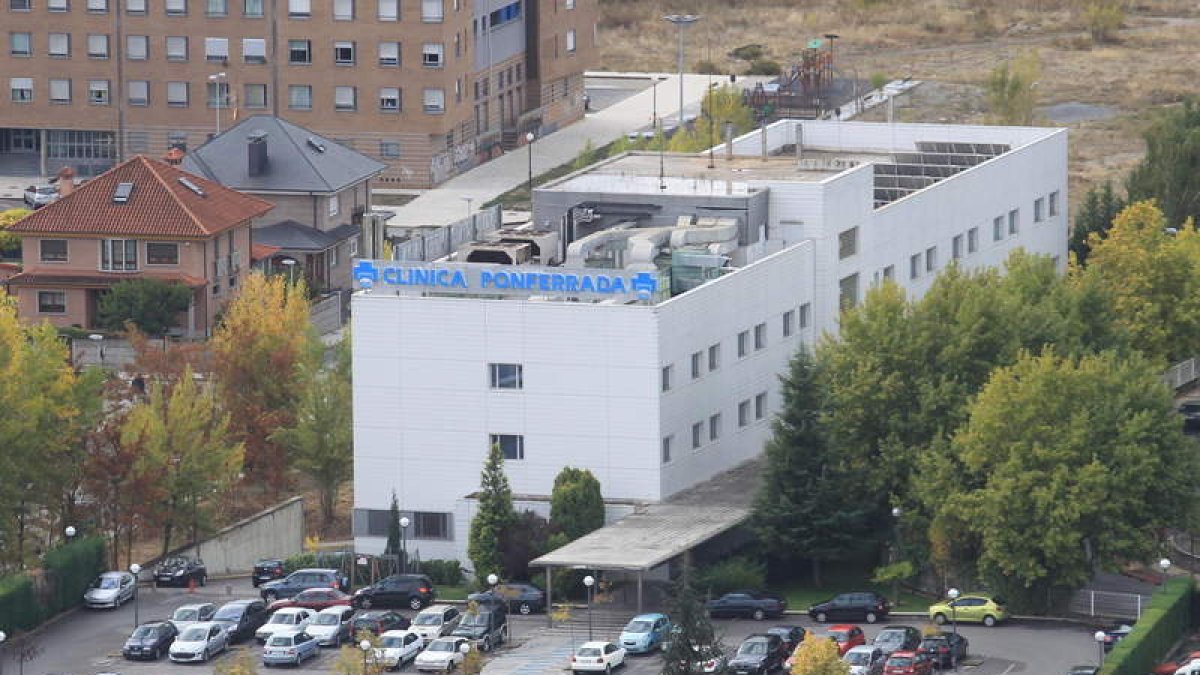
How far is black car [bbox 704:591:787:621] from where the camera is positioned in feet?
383

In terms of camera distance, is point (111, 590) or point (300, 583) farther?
point (111, 590)

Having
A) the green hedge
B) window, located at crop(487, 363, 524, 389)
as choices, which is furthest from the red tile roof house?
the green hedge

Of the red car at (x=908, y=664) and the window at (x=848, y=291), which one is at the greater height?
the window at (x=848, y=291)

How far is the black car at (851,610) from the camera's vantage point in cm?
Result: 11656

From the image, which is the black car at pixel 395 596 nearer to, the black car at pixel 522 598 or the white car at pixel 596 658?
the black car at pixel 522 598

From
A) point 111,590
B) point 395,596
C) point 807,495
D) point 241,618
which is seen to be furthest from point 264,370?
point 807,495

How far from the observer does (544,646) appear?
114312mm

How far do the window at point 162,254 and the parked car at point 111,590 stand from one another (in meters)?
42.8

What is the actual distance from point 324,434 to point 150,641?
79.4 feet

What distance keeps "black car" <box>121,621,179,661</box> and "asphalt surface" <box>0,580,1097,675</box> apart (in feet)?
1.00

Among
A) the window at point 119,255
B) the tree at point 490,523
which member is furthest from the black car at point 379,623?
the window at point 119,255

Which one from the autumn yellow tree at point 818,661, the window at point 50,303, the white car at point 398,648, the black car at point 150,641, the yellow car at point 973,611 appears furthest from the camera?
the window at point 50,303

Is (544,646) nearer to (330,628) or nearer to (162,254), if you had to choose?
(330,628)

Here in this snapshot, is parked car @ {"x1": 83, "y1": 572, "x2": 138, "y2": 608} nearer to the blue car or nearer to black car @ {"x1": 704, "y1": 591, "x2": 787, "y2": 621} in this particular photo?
the blue car
